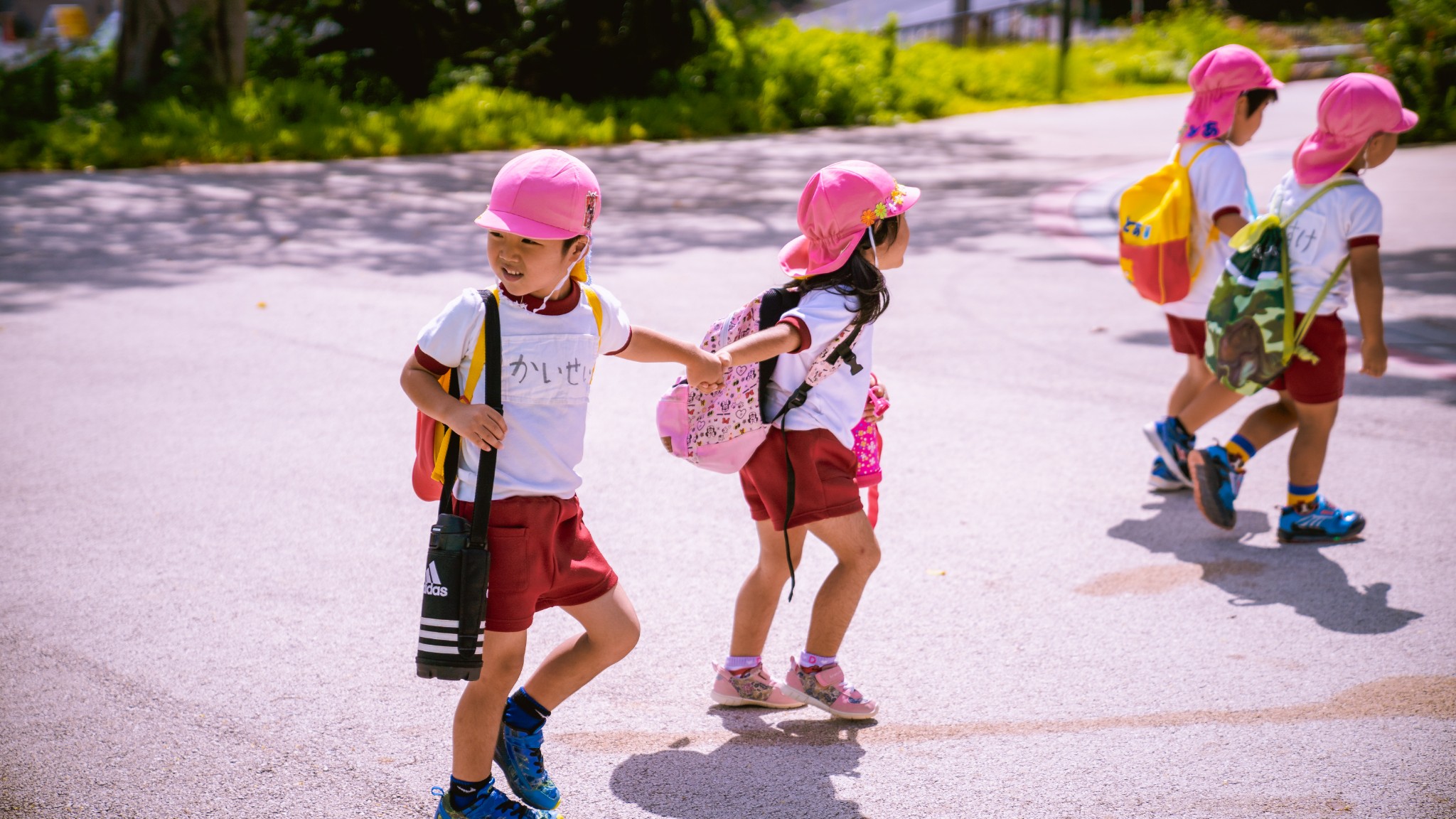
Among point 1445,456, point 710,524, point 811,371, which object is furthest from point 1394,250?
point 811,371

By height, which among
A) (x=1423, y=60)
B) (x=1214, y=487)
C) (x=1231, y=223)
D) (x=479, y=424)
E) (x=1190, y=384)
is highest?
(x=1423, y=60)

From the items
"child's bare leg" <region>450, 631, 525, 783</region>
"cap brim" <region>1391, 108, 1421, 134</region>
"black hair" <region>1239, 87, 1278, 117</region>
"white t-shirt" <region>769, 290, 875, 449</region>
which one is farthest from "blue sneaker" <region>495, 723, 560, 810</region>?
"black hair" <region>1239, 87, 1278, 117</region>

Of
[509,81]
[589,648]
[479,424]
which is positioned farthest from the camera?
[509,81]

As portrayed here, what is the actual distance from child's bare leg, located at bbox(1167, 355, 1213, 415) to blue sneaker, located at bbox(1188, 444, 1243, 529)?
1.64 ft

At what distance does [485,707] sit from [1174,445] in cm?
352

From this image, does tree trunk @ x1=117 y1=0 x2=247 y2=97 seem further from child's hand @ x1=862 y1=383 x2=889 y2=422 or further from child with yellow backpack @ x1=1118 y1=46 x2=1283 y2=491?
child's hand @ x1=862 y1=383 x2=889 y2=422

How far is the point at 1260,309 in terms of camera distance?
184 inches

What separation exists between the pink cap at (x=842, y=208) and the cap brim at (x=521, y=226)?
73 centimetres

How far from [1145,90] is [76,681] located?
71.9ft

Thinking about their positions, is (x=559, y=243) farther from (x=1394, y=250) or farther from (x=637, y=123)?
(x=637, y=123)

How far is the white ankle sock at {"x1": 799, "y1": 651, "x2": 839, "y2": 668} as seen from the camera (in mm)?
3512

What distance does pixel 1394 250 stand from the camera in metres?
10.1

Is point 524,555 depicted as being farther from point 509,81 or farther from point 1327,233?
point 509,81

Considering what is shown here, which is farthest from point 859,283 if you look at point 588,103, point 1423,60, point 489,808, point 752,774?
point 1423,60
